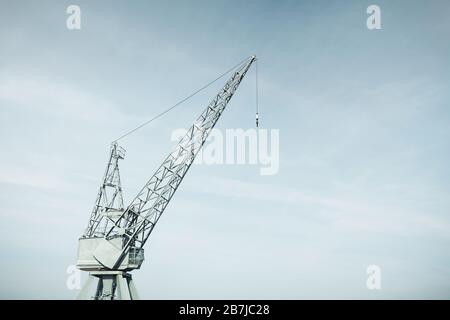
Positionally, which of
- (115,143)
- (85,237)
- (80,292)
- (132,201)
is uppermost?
(115,143)

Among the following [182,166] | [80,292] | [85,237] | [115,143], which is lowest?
[80,292]

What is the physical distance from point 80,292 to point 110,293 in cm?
325
